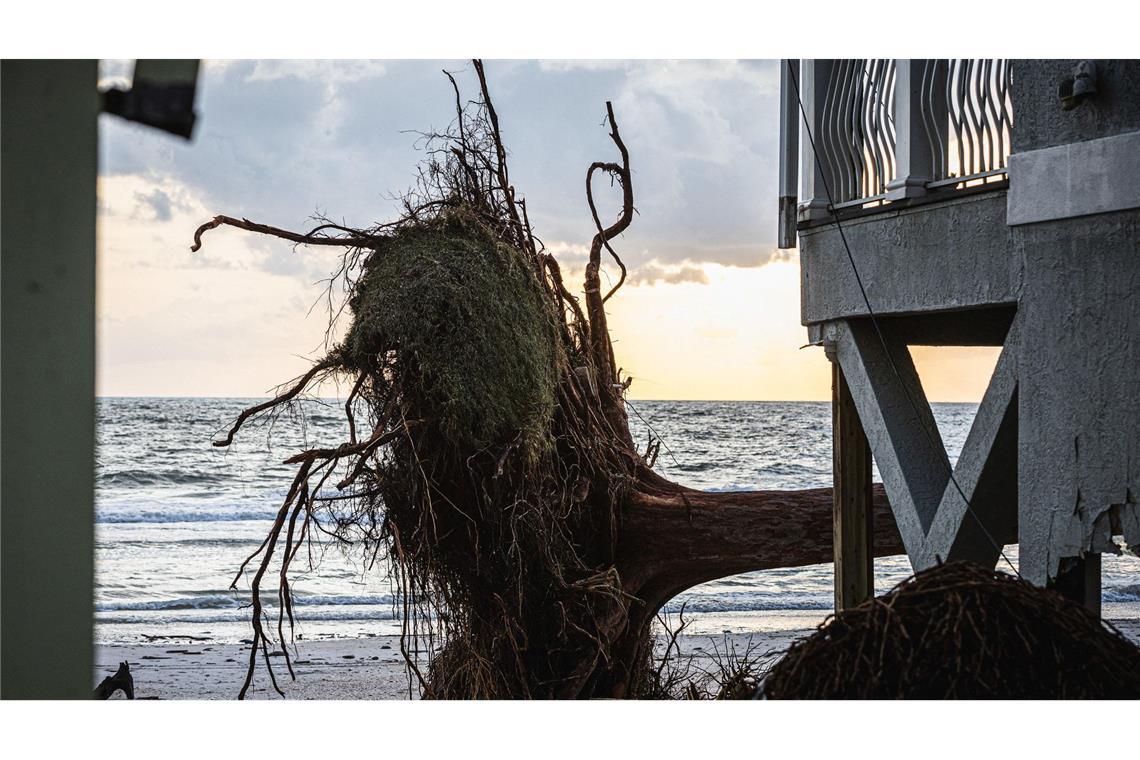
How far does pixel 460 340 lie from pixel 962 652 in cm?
294

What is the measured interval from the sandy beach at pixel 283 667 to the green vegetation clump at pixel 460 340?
4126 mm

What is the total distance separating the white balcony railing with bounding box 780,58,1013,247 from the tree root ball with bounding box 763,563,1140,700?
2.17 meters

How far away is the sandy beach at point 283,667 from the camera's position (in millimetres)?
9023

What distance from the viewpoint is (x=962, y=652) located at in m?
3.21

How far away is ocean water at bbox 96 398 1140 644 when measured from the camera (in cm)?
1381

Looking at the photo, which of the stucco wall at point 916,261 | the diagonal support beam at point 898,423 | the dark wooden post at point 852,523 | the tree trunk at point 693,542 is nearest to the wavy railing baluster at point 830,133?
the stucco wall at point 916,261

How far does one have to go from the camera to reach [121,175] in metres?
21.1

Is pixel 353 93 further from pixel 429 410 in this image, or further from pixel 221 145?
pixel 429 410

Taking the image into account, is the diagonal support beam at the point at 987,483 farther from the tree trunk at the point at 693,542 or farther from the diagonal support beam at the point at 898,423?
the tree trunk at the point at 693,542

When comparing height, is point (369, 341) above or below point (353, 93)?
below

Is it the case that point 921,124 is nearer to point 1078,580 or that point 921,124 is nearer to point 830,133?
point 830,133
